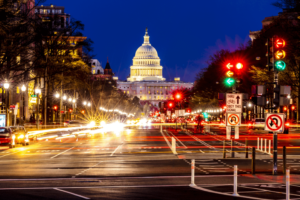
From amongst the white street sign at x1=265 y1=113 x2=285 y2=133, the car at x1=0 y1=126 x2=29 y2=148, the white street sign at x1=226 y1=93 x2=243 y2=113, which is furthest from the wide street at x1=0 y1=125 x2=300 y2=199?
the car at x1=0 y1=126 x2=29 y2=148

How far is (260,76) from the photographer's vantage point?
216 ft

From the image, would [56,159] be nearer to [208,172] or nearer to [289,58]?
[208,172]

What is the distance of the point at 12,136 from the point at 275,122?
21023 mm

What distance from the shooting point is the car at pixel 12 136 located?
34.4 metres

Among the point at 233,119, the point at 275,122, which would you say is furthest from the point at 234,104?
the point at 275,122

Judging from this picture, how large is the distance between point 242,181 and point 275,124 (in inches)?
88.4

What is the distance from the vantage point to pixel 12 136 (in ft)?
112

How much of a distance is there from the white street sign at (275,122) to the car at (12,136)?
809 inches

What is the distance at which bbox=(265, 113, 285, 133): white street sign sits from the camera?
1752cm

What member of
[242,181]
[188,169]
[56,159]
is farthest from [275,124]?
[56,159]

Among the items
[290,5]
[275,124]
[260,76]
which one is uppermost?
[290,5]

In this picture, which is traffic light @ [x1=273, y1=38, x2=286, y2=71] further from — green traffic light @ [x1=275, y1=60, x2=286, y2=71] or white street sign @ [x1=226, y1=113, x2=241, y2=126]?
white street sign @ [x1=226, y1=113, x2=241, y2=126]

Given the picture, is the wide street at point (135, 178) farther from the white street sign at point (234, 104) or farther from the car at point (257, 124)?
the car at point (257, 124)

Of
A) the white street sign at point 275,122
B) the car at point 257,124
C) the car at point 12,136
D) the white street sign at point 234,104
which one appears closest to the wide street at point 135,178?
the white street sign at point 275,122
